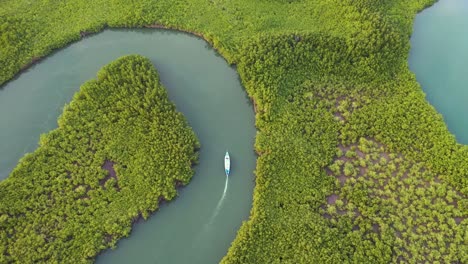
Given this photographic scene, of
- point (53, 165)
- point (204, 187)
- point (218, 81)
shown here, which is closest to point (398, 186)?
point (204, 187)

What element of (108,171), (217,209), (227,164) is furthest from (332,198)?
(108,171)

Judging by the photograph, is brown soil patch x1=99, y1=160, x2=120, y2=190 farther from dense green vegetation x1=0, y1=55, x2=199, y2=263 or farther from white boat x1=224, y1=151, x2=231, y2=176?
white boat x1=224, y1=151, x2=231, y2=176

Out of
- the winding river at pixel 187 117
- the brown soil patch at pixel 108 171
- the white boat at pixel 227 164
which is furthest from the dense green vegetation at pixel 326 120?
the brown soil patch at pixel 108 171

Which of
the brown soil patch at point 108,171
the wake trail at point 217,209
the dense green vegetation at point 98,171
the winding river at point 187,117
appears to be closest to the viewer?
the dense green vegetation at point 98,171

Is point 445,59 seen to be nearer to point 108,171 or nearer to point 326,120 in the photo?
point 326,120

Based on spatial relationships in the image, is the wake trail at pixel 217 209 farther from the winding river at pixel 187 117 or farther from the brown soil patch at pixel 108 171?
the brown soil patch at pixel 108 171

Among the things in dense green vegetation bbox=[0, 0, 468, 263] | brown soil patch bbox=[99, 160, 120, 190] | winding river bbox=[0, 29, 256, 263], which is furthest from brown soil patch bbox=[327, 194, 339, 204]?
brown soil patch bbox=[99, 160, 120, 190]

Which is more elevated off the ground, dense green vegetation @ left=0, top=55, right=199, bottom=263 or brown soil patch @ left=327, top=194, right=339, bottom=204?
dense green vegetation @ left=0, top=55, right=199, bottom=263
